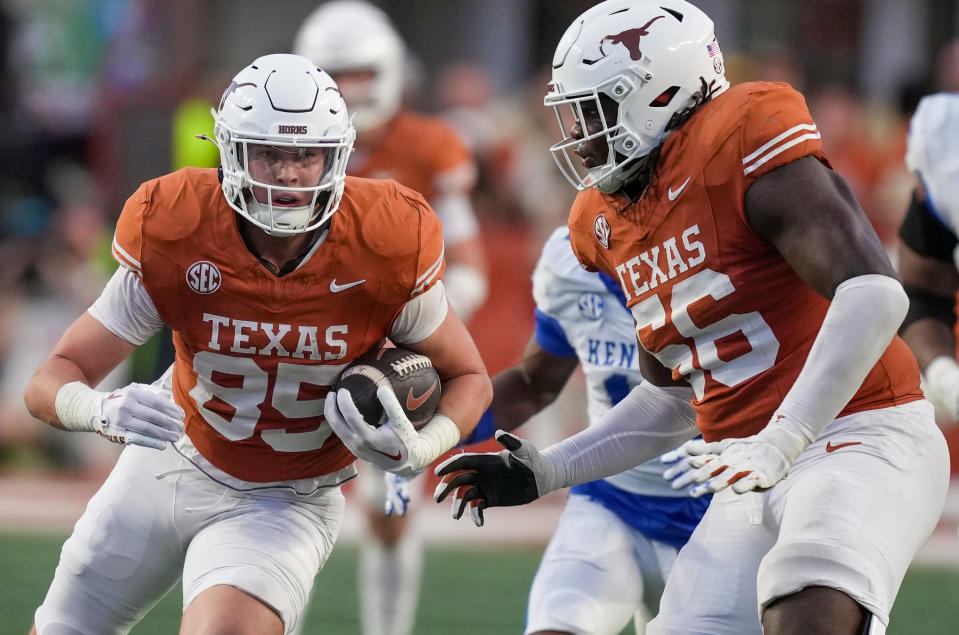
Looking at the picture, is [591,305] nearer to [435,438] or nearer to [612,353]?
[612,353]

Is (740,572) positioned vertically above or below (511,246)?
Answer: above

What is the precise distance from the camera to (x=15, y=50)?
38.5ft

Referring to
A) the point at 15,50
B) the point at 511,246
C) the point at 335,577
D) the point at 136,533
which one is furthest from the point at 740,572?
the point at 15,50

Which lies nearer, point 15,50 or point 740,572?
point 740,572

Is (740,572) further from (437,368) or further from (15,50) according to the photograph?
(15,50)

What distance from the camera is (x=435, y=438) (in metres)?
3.46

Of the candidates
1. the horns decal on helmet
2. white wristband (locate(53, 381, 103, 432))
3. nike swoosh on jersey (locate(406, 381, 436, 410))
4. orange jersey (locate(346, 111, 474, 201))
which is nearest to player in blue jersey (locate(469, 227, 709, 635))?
nike swoosh on jersey (locate(406, 381, 436, 410))

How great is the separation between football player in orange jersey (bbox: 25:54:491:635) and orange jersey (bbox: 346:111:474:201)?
2749 millimetres

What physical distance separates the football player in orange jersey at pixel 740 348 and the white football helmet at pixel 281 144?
0.56 meters

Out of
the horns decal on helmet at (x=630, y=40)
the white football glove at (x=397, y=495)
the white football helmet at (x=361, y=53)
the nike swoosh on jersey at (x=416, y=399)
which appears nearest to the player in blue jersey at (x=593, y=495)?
the white football glove at (x=397, y=495)

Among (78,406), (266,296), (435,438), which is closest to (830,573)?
(435,438)

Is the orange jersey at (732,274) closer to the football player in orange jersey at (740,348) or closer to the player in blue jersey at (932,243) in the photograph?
the football player in orange jersey at (740,348)

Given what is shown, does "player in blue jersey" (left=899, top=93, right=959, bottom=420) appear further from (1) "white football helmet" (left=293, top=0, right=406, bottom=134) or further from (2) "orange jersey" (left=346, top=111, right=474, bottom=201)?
(1) "white football helmet" (left=293, top=0, right=406, bottom=134)

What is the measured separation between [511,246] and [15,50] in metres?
4.85
